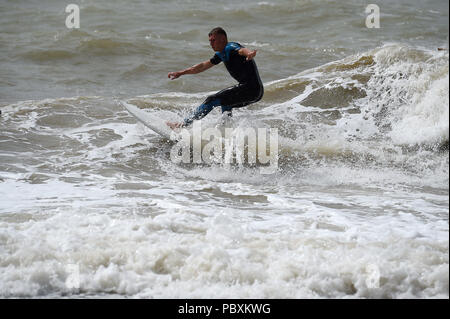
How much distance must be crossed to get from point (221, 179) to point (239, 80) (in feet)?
4.71

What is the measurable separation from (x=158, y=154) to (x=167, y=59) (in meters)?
6.49

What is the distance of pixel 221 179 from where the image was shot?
7020mm

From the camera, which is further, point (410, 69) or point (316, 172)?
point (410, 69)

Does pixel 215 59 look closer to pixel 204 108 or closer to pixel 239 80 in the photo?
pixel 239 80

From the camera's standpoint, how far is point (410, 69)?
34.1ft

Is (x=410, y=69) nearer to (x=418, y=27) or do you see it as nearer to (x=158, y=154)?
(x=158, y=154)

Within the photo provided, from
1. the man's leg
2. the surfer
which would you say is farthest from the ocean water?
the surfer

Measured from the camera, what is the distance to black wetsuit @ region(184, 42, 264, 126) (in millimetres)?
7602

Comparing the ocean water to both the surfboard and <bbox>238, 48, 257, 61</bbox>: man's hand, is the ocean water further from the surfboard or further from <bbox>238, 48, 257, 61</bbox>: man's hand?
<bbox>238, 48, 257, 61</bbox>: man's hand

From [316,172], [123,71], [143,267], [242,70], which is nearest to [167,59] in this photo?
[123,71]

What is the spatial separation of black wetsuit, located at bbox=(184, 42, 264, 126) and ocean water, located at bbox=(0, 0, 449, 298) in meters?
0.58

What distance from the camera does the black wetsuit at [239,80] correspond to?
7602 mm

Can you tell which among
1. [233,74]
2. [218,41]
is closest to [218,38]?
[218,41]
